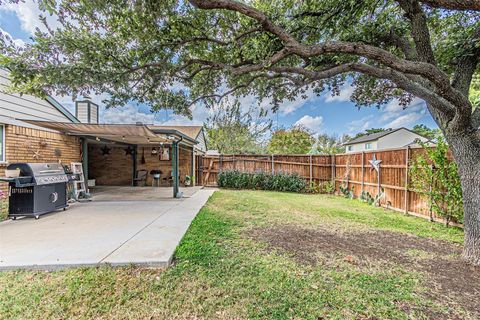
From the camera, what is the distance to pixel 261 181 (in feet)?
39.6

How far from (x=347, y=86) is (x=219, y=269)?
6.09m

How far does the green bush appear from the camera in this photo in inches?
459

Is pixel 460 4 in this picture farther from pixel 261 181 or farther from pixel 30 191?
pixel 261 181

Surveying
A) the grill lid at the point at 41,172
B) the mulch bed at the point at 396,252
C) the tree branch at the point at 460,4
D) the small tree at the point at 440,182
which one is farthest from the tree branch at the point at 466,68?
the grill lid at the point at 41,172

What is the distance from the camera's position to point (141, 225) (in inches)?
193

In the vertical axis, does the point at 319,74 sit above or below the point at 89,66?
below

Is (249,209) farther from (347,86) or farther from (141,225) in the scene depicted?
(347,86)

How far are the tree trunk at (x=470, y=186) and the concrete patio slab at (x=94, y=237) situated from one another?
4.33m

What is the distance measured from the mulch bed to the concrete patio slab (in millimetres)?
1797

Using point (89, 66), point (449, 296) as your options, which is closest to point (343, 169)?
point (449, 296)

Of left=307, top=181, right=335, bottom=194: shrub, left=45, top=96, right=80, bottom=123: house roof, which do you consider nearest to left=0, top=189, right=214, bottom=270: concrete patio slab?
left=45, top=96, right=80, bottom=123: house roof

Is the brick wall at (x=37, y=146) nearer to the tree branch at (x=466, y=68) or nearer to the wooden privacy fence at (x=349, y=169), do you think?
the wooden privacy fence at (x=349, y=169)

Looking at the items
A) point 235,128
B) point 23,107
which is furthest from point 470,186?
point 235,128

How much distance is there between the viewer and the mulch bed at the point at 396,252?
264cm
